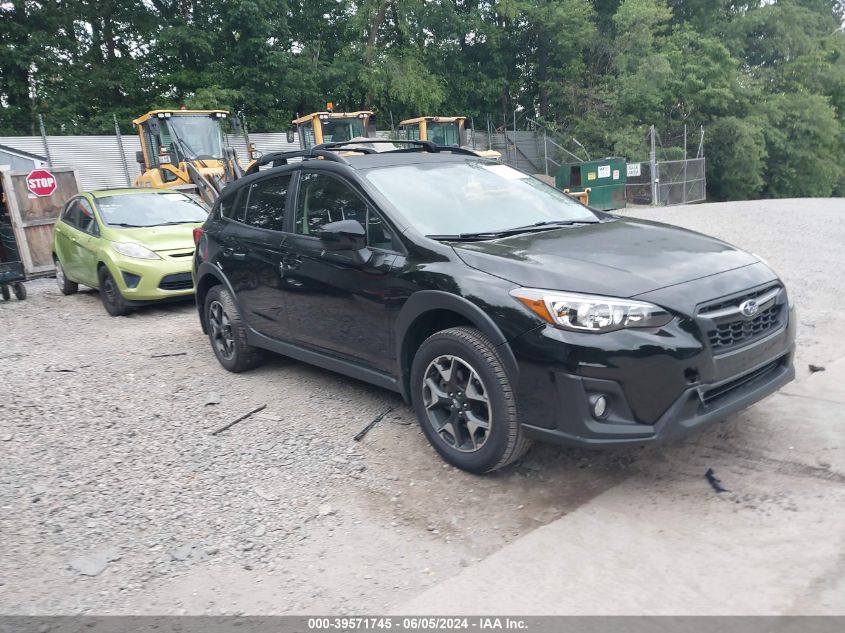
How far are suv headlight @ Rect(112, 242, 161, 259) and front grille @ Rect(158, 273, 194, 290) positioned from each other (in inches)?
12.7

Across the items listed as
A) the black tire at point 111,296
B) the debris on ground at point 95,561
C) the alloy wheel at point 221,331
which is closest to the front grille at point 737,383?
the debris on ground at point 95,561

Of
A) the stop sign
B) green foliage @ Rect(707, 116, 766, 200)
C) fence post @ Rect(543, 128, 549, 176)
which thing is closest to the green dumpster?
fence post @ Rect(543, 128, 549, 176)

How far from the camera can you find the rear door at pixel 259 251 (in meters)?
5.20

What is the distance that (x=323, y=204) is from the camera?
4.83m

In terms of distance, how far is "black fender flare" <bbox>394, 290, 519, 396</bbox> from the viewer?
11.4 feet

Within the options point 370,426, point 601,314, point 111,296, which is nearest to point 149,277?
point 111,296

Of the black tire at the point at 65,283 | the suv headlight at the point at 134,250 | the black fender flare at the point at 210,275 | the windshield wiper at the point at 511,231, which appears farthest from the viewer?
the black tire at the point at 65,283

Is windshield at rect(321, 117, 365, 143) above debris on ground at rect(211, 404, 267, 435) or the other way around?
above

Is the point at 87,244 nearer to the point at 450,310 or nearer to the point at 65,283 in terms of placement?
the point at 65,283

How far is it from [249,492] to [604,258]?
231 centimetres

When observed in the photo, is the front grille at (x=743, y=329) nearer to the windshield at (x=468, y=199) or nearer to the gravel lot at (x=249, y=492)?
the gravel lot at (x=249, y=492)

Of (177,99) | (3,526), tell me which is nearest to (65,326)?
(3,526)

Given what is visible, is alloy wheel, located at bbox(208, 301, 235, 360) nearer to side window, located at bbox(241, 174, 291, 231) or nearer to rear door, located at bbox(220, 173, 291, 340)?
rear door, located at bbox(220, 173, 291, 340)

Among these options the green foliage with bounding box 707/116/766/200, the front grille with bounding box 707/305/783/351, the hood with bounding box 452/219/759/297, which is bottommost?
the green foliage with bounding box 707/116/766/200
